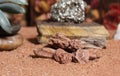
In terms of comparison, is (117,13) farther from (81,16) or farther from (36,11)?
(81,16)

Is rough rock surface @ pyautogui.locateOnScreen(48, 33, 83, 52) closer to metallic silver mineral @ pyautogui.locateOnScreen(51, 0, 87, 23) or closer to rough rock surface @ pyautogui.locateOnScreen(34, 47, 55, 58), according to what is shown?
rough rock surface @ pyautogui.locateOnScreen(34, 47, 55, 58)

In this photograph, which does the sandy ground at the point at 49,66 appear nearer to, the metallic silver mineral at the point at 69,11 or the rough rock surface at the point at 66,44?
the rough rock surface at the point at 66,44

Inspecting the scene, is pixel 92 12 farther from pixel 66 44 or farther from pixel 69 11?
pixel 66 44

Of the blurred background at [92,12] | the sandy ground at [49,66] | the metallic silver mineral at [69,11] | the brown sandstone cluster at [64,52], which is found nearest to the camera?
the sandy ground at [49,66]

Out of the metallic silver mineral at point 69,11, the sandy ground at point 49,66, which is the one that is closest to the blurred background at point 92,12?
the metallic silver mineral at point 69,11

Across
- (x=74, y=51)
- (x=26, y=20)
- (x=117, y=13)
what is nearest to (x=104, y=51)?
(x=74, y=51)
